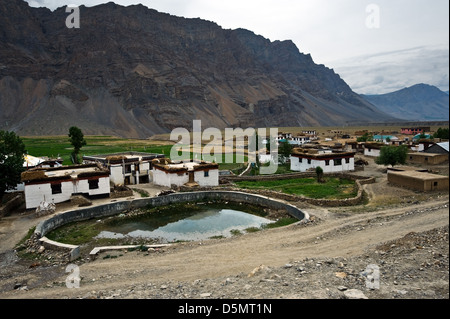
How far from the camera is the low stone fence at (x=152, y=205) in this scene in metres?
20.9

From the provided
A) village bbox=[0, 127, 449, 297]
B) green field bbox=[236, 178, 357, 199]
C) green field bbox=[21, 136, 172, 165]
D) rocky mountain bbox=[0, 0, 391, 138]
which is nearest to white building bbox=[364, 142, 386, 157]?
village bbox=[0, 127, 449, 297]

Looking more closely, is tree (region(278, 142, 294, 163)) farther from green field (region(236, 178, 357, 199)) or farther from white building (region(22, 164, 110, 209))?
white building (region(22, 164, 110, 209))

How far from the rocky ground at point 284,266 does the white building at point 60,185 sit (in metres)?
9.16

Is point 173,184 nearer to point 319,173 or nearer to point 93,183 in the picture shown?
point 93,183

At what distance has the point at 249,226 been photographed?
72.9 ft

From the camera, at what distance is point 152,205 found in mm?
27766

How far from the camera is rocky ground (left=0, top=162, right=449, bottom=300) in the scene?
28.4 feet

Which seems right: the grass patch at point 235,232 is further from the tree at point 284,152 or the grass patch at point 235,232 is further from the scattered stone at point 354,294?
the tree at point 284,152

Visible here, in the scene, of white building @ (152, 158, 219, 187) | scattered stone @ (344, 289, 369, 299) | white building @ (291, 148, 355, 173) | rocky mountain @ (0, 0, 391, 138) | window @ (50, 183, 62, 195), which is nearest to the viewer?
scattered stone @ (344, 289, 369, 299)

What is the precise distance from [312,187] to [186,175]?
12774 mm

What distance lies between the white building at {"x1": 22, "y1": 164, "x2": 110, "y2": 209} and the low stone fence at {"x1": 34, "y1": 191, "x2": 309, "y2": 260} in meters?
3.36

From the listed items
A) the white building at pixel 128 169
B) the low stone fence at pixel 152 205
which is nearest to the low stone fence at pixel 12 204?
the low stone fence at pixel 152 205

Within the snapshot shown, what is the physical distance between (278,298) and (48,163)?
37.7 metres
